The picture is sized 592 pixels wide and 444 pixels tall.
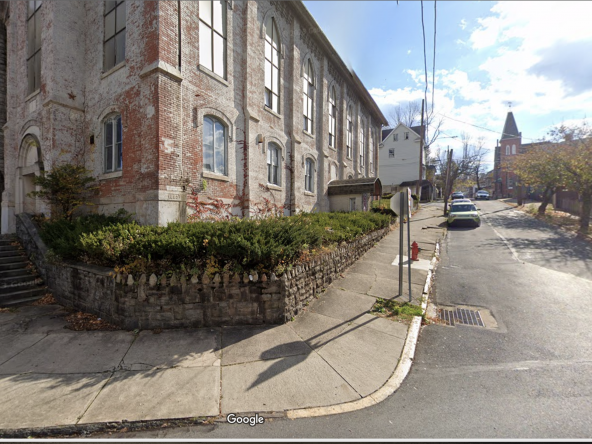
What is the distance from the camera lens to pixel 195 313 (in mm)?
5004

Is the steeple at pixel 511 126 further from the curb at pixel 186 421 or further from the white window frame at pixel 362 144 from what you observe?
the curb at pixel 186 421

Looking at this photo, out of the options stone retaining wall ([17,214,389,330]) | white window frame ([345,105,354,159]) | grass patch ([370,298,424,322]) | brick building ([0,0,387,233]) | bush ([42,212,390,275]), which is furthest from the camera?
white window frame ([345,105,354,159])

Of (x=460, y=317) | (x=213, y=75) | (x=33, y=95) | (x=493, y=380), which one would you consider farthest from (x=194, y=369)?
(x=33, y=95)

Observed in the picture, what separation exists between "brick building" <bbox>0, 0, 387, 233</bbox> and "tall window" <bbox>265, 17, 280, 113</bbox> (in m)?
0.08

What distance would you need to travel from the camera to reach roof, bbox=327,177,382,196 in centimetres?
1812

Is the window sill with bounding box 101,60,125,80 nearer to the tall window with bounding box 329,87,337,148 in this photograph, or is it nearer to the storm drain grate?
the storm drain grate

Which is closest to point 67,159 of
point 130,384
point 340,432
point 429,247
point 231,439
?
point 130,384

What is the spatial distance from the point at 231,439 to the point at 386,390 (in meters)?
2.10

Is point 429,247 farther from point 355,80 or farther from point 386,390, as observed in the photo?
point 355,80

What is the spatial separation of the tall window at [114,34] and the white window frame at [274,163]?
6743 millimetres

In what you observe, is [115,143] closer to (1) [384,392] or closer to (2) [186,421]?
(2) [186,421]

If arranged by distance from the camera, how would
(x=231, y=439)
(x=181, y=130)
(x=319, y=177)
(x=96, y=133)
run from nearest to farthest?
(x=231, y=439), (x=181, y=130), (x=96, y=133), (x=319, y=177)

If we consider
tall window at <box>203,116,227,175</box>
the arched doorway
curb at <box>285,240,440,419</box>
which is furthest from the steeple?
the arched doorway

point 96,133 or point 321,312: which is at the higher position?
point 96,133
